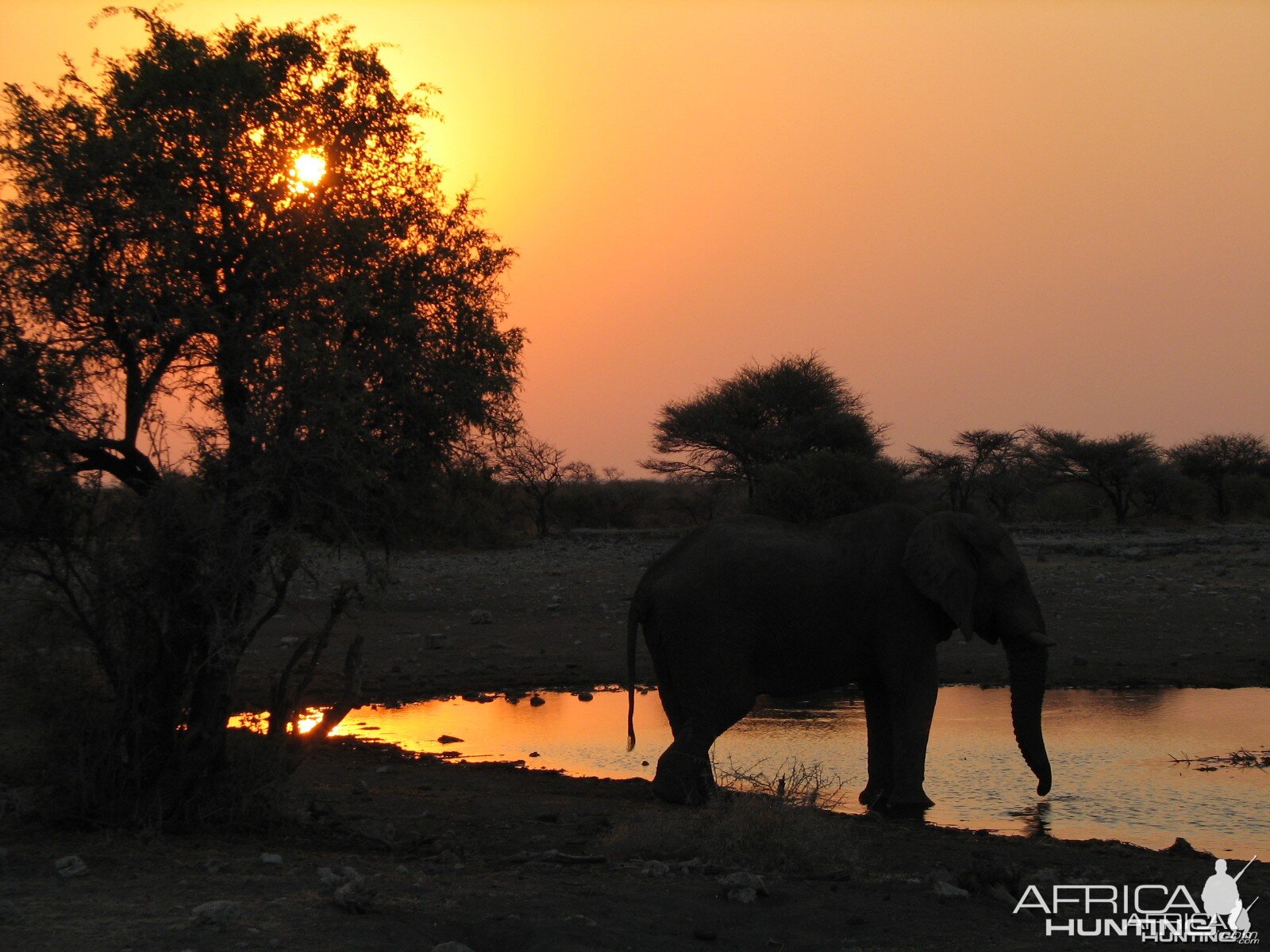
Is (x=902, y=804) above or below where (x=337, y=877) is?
below

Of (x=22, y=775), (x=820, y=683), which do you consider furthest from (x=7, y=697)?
(x=820, y=683)

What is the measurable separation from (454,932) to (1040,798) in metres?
6.15

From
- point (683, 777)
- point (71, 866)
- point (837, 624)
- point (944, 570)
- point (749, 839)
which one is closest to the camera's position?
point (71, 866)

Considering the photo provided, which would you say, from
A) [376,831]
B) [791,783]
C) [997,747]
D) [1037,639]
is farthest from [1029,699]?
[376,831]

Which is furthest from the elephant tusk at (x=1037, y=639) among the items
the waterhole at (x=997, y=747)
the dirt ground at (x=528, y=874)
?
the dirt ground at (x=528, y=874)

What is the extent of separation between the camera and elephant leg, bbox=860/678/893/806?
10812 mm

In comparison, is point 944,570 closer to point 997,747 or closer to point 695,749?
point 695,749

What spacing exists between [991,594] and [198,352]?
6.66 m

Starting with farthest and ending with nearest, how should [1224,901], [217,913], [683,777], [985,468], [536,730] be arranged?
[985,468], [536,730], [683,777], [1224,901], [217,913]

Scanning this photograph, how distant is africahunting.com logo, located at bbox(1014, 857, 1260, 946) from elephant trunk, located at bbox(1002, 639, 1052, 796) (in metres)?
3.28

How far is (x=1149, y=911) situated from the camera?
691 centimetres

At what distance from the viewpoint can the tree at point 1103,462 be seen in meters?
57.1

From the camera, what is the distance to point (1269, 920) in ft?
21.7

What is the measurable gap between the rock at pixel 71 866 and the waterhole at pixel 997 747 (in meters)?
5.62
